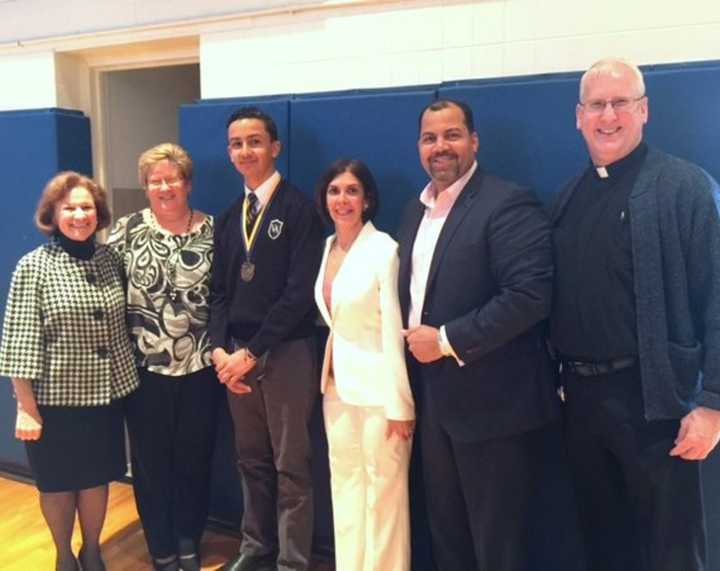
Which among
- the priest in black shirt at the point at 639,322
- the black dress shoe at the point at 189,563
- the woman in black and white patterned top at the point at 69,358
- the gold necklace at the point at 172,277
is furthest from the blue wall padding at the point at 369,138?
the black dress shoe at the point at 189,563

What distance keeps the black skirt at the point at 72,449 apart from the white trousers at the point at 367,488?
859 millimetres

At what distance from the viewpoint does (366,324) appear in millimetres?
2375

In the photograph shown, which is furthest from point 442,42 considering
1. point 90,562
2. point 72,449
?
point 90,562

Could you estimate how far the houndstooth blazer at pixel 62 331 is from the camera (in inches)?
97.6

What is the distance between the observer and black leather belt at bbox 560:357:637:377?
1.95 meters

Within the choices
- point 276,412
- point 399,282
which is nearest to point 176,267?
point 276,412

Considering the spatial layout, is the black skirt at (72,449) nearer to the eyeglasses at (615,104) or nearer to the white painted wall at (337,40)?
the white painted wall at (337,40)

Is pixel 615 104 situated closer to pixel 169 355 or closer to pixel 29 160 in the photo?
pixel 169 355

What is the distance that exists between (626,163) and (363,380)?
1065 millimetres

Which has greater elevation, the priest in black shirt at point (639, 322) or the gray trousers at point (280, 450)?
the priest in black shirt at point (639, 322)

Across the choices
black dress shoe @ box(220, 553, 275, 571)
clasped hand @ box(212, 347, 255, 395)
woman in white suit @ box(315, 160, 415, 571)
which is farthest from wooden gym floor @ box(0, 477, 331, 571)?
clasped hand @ box(212, 347, 255, 395)

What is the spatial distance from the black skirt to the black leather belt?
169 cm

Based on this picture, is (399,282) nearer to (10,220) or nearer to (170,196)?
(170,196)

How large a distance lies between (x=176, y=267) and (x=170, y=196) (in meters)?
0.27
